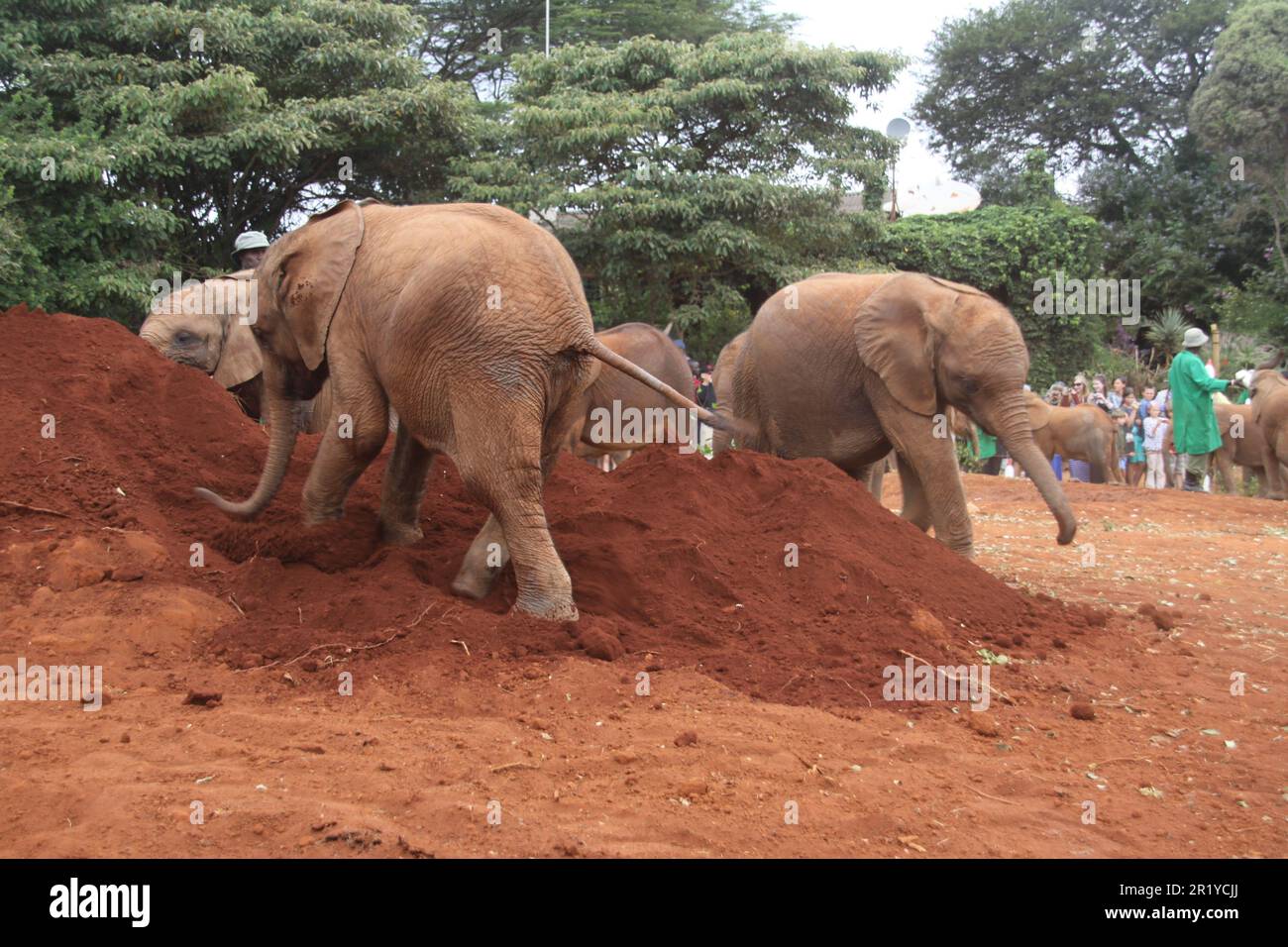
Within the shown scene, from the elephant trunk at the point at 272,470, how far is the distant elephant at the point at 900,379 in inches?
165

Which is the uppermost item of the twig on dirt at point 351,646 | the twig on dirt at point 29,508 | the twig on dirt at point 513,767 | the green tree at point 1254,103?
the green tree at point 1254,103

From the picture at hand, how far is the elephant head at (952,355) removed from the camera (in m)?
8.54

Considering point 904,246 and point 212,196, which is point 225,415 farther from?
point 904,246

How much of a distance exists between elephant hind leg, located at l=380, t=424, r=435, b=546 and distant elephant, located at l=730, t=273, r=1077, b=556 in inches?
143

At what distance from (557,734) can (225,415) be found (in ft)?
14.4

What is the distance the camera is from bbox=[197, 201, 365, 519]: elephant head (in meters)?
6.64

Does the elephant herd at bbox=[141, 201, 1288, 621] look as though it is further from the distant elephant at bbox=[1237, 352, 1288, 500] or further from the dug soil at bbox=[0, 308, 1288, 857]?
the distant elephant at bbox=[1237, 352, 1288, 500]

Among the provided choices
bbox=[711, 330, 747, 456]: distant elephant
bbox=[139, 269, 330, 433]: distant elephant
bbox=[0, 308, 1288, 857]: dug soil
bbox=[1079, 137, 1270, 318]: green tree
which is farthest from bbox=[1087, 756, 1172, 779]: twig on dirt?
bbox=[1079, 137, 1270, 318]: green tree

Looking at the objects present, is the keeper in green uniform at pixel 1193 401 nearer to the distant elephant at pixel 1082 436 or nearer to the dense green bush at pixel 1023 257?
the distant elephant at pixel 1082 436

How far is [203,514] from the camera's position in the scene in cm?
718

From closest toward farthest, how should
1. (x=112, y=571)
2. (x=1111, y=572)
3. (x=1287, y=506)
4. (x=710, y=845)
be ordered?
(x=710, y=845), (x=112, y=571), (x=1111, y=572), (x=1287, y=506)

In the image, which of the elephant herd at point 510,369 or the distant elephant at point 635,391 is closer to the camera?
the elephant herd at point 510,369

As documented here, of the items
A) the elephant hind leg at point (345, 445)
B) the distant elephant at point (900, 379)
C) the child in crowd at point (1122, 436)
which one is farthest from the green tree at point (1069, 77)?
the elephant hind leg at point (345, 445)
